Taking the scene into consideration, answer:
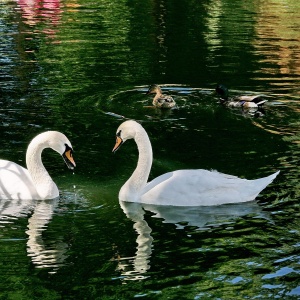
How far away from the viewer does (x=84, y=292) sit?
955 centimetres

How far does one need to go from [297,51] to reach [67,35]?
7761mm

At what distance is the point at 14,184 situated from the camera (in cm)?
1286

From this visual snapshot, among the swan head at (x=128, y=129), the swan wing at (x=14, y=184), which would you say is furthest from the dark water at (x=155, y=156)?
the swan head at (x=128, y=129)

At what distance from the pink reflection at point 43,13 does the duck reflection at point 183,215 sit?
18862 millimetres

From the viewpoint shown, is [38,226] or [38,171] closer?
[38,226]

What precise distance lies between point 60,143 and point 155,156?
275cm

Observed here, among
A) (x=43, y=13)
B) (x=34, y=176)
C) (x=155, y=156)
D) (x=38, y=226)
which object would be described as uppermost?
(x=34, y=176)

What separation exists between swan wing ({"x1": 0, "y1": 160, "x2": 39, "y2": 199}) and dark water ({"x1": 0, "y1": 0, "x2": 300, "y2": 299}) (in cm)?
13

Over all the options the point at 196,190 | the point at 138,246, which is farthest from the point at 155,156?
the point at 138,246

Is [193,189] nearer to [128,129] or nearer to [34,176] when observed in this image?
[128,129]

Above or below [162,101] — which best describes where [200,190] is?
above

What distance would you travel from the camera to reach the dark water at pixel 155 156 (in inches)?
395

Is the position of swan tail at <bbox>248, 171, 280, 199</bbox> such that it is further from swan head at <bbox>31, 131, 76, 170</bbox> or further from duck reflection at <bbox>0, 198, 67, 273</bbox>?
duck reflection at <bbox>0, 198, 67, 273</bbox>

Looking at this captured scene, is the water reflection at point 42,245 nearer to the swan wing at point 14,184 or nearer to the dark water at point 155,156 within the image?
the dark water at point 155,156
